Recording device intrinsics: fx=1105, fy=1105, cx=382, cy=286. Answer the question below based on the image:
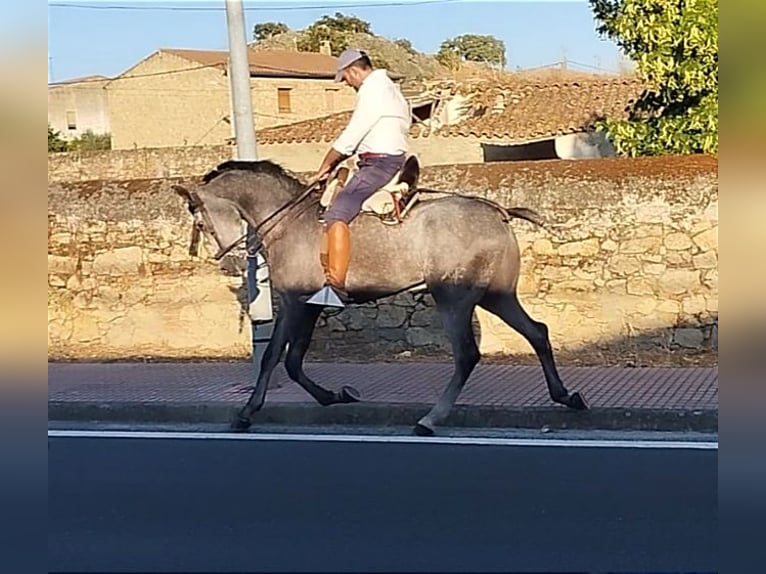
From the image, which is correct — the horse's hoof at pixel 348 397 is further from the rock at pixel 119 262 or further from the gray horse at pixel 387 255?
the rock at pixel 119 262

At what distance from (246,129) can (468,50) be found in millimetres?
35419

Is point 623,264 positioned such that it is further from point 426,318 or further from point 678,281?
point 426,318

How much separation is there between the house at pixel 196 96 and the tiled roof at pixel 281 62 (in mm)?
34

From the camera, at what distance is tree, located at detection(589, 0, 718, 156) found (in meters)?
11.2

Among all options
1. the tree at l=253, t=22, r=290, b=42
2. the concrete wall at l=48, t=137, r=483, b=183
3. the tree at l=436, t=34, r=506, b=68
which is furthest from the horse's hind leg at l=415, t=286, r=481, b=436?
the tree at l=253, t=22, r=290, b=42

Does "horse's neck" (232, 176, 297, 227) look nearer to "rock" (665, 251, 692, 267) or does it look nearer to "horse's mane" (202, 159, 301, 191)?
"horse's mane" (202, 159, 301, 191)

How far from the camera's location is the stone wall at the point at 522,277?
10.9 meters

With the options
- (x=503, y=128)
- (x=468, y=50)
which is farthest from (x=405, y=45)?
(x=503, y=128)

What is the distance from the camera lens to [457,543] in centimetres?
538

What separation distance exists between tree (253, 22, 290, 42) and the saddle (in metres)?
44.0
